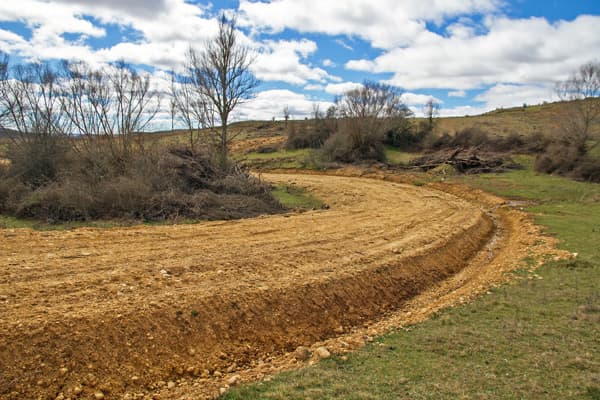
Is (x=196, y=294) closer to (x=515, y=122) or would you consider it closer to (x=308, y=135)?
(x=308, y=135)

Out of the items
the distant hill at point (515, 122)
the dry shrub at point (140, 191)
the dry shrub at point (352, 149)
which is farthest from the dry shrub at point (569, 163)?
the dry shrub at point (140, 191)


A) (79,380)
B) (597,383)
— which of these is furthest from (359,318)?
(79,380)

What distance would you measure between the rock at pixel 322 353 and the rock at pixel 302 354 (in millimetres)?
136

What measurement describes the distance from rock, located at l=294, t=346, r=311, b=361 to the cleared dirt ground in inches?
5.4

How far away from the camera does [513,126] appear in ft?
172

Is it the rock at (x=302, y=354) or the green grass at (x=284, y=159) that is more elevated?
the green grass at (x=284, y=159)

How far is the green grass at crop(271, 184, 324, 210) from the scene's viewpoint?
19231 millimetres

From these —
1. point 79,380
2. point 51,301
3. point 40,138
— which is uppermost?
point 40,138

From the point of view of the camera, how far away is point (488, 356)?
525 cm

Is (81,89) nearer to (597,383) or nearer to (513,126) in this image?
(597,383)

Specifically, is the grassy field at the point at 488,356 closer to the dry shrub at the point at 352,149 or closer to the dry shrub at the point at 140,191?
the dry shrub at the point at 140,191

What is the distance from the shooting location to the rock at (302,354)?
5695 mm

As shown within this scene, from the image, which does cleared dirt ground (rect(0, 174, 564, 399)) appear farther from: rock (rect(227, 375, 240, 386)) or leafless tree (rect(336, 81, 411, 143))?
leafless tree (rect(336, 81, 411, 143))

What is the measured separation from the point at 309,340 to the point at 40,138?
54.2 ft
